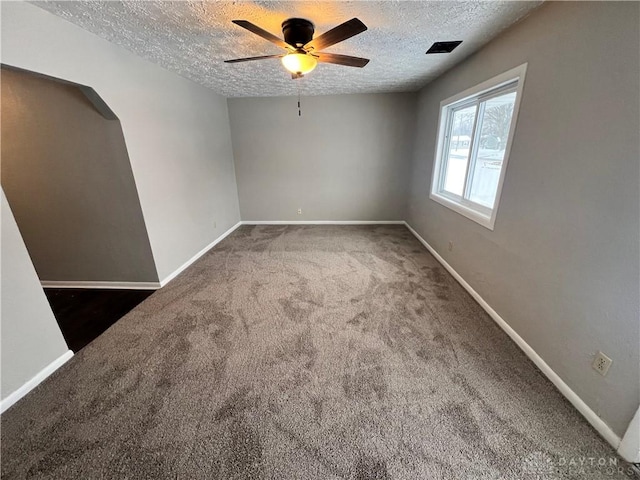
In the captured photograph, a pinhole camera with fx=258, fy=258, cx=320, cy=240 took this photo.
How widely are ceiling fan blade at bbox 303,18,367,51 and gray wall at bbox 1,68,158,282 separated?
6.41ft

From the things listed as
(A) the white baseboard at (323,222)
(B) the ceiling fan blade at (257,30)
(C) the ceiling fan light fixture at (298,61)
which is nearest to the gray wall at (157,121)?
(A) the white baseboard at (323,222)

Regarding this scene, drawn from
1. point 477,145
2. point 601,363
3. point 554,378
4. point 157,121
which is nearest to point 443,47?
point 477,145

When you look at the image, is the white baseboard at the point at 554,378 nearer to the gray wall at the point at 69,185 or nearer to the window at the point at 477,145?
the window at the point at 477,145

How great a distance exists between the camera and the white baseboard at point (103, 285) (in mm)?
2912

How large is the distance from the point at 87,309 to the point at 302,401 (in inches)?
96.1

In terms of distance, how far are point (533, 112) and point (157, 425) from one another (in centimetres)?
311

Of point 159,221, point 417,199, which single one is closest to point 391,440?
point 159,221

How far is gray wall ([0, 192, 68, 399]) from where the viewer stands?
60.5 inches

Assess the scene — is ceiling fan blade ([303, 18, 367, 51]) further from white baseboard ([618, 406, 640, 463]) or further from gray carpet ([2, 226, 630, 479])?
white baseboard ([618, 406, 640, 463])

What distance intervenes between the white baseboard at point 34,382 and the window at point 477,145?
357 centimetres

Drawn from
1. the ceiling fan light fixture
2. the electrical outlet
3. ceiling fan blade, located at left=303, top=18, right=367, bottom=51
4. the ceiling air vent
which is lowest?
the electrical outlet

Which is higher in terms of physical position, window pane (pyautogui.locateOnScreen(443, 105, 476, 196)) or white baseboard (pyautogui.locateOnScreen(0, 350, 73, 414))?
window pane (pyautogui.locateOnScreen(443, 105, 476, 196))

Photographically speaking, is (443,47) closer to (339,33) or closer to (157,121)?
(339,33)

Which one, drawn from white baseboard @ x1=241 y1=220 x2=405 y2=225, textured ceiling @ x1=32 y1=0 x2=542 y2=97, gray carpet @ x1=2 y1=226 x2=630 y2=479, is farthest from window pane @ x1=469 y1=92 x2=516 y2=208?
white baseboard @ x1=241 y1=220 x2=405 y2=225
